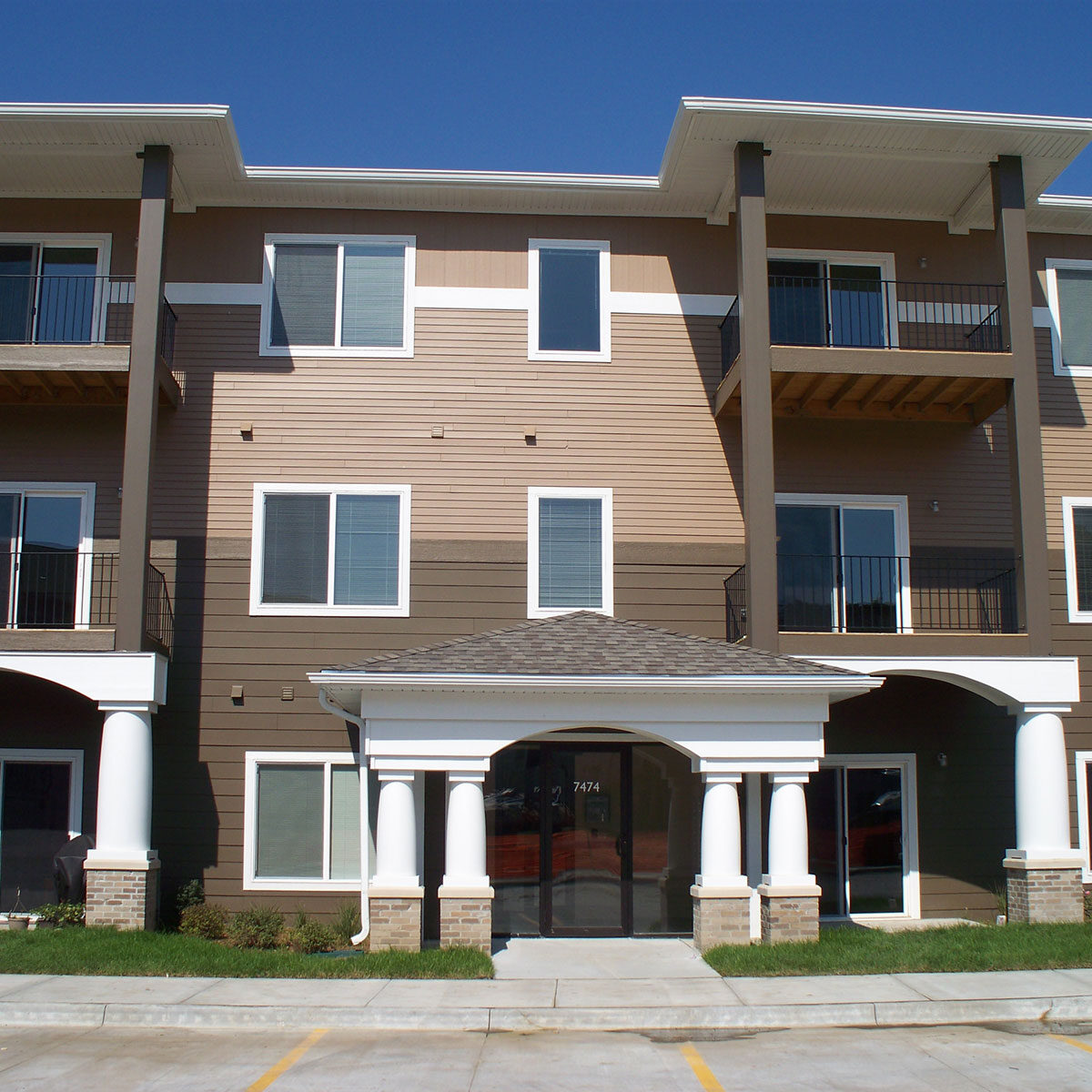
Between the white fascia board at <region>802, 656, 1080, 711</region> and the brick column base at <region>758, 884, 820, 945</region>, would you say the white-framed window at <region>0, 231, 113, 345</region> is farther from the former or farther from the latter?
the brick column base at <region>758, 884, 820, 945</region>

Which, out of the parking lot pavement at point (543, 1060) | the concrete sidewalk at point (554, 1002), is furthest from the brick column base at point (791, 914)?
the parking lot pavement at point (543, 1060)

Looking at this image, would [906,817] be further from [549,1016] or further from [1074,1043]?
[549,1016]

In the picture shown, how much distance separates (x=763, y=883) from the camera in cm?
1240

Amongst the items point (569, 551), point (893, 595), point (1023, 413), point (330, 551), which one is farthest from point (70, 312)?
point (1023, 413)

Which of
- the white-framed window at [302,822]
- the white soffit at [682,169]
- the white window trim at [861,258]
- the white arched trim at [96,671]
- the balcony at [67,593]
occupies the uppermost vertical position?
the white soffit at [682,169]

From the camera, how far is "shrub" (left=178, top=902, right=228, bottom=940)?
45.2 ft

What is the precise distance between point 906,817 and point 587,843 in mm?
4383

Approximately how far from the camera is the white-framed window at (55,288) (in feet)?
51.0

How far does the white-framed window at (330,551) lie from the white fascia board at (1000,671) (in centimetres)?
552

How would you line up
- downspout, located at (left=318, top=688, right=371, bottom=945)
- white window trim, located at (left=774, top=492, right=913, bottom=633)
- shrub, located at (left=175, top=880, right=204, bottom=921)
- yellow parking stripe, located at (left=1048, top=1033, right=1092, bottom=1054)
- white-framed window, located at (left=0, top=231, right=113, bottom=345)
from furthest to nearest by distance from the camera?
white window trim, located at (left=774, top=492, right=913, bottom=633) → white-framed window, located at (left=0, top=231, right=113, bottom=345) → shrub, located at (left=175, top=880, right=204, bottom=921) → downspout, located at (left=318, top=688, right=371, bottom=945) → yellow parking stripe, located at (left=1048, top=1033, right=1092, bottom=1054)

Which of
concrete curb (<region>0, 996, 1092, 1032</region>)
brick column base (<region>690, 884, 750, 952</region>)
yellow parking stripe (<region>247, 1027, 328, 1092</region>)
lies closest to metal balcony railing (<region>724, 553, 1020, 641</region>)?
brick column base (<region>690, 884, 750, 952</region>)

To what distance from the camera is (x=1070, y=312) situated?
16672 mm

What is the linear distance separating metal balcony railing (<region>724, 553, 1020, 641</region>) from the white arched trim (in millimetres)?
7274

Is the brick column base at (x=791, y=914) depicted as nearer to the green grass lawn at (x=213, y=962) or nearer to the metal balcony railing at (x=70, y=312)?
the green grass lawn at (x=213, y=962)
